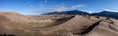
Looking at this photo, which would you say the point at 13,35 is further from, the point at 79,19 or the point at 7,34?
the point at 79,19

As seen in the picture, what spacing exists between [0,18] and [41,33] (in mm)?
30072

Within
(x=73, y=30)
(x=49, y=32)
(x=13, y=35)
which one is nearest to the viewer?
(x=13, y=35)

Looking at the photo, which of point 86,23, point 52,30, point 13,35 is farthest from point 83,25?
point 13,35

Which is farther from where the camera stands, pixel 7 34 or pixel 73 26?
pixel 73 26

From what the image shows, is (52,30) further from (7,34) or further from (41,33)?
(7,34)

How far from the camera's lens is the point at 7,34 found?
57750 millimetres

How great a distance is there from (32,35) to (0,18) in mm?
30973

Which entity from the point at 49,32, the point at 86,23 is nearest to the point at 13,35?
the point at 49,32

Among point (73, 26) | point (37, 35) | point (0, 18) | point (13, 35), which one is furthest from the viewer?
point (0, 18)

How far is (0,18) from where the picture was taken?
270 feet

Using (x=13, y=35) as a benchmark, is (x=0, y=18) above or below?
above

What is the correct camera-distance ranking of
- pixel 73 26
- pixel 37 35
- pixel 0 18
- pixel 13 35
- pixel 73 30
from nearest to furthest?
1. pixel 13 35
2. pixel 37 35
3. pixel 73 30
4. pixel 73 26
5. pixel 0 18

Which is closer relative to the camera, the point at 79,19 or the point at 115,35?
the point at 115,35

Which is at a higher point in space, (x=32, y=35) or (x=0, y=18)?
(x=0, y=18)
